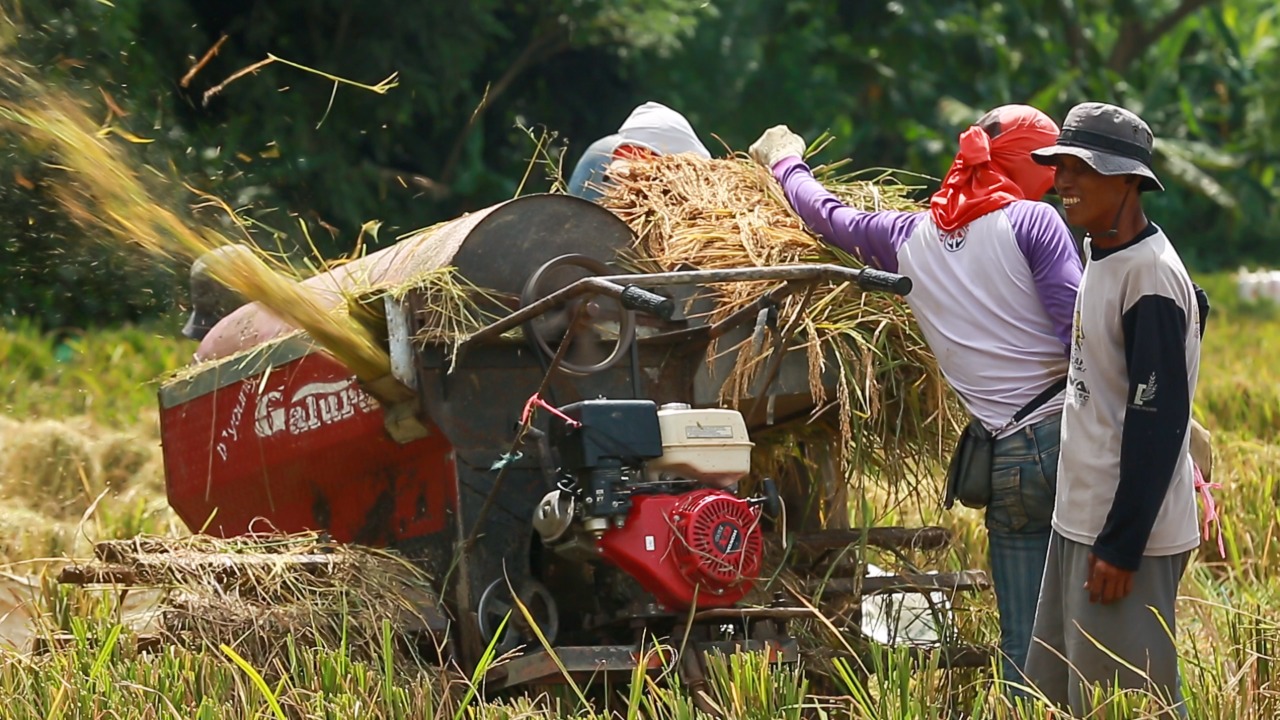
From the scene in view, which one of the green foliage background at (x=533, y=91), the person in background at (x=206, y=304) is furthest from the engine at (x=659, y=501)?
the person in background at (x=206, y=304)

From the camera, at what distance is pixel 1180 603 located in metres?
5.80

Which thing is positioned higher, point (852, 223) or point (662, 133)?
point (662, 133)

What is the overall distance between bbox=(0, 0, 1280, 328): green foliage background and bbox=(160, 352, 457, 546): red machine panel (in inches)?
16.4

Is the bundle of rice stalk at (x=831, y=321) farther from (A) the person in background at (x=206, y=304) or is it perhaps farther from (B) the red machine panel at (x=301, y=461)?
(A) the person in background at (x=206, y=304)

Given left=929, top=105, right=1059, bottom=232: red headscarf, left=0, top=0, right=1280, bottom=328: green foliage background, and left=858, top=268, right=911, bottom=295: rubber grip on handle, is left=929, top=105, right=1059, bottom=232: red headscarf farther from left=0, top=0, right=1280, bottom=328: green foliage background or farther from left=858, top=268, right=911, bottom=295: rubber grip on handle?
left=0, top=0, right=1280, bottom=328: green foliage background

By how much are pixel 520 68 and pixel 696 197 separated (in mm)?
10414

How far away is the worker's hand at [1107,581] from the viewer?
3451mm

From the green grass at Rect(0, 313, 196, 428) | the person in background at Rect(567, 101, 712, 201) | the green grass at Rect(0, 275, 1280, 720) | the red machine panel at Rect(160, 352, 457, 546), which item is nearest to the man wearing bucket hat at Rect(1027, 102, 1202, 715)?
the green grass at Rect(0, 275, 1280, 720)

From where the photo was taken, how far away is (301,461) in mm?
4727

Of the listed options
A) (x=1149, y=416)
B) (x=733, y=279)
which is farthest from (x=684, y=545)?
(x=1149, y=416)

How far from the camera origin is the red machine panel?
14.6 feet

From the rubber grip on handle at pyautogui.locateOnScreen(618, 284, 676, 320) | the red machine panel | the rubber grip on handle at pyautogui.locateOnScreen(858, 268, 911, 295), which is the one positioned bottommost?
the red machine panel

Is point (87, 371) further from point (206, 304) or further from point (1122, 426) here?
point (1122, 426)

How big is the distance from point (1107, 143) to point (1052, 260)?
1.61 feet
